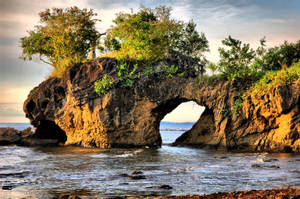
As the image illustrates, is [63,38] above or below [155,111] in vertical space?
above

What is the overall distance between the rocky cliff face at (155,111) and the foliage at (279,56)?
3.35 m

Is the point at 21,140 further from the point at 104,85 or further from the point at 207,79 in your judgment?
the point at 207,79

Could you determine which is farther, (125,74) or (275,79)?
(125,74)

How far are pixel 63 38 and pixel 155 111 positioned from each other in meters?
9.85

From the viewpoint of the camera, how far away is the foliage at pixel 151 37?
23594 millimetres

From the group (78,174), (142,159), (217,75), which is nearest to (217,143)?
(217,75)

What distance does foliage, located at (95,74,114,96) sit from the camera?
22644 millimetres

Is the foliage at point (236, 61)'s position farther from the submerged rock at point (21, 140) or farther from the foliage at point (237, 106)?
the submerged rock at point (21, 140)

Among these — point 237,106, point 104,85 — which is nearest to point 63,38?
point 104,85

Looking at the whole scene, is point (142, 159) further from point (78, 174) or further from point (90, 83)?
point (90, 83)

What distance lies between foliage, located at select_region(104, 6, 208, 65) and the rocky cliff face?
1.78 metres

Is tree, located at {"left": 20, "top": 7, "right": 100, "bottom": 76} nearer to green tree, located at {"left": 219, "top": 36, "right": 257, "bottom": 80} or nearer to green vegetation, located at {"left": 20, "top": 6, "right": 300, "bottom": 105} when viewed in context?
green vegetation, located at {"left": 20, "top": 6, "right": 300, "bottom": 105}

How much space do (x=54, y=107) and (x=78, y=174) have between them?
14545 mm

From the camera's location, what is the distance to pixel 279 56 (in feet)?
78.7
